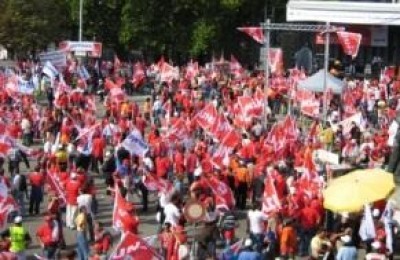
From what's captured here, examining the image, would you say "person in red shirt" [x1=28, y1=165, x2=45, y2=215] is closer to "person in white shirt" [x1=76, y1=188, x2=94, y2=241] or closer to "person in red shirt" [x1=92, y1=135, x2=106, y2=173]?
"person in white shirt" [x1=76, y1=188, x2=94, y2=241]

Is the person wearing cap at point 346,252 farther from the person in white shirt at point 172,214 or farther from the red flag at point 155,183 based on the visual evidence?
the red flag at point 155,183

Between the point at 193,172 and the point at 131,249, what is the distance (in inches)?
359

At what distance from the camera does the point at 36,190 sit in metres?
21.8

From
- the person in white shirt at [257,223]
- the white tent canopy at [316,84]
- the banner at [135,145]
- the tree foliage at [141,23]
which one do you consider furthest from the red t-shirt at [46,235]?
the tree foliage at [141,23]

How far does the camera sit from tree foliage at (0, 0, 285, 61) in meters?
57.3

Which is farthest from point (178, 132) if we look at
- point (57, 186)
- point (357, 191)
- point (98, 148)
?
point (357, 191)

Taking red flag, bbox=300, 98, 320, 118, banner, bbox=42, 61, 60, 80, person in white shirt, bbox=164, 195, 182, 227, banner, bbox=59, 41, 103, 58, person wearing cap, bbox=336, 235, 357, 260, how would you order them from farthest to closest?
1. banner, bbox=59, 41, 103, 58
2. banner, bbox=42, 61, 60, 80
3. red flag, bbox=300, 98, 320, 118
4. person in white shirt, bbox=164, 195, 182, 227
5. person wearing cap, bbox=336, 235, 357, 260

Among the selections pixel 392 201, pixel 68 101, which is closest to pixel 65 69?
pixel 68 101

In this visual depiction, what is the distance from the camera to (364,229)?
18.3 meters

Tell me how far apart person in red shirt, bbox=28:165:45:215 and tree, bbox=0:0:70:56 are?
1475 inches

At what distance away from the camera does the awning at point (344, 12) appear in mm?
55375

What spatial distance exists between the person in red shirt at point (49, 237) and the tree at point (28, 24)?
42331 millimetres

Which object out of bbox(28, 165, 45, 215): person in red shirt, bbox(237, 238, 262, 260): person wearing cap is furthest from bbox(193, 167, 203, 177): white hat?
bbox(237, 238, 262, 260): person wearing cap

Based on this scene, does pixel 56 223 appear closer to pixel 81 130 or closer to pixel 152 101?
pixel 81 130
